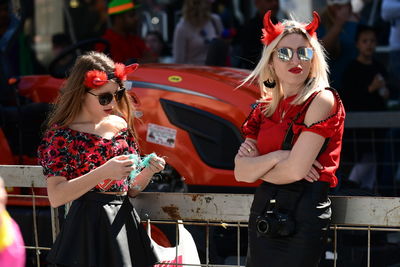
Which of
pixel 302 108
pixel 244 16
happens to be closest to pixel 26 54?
Answer: pixel 244 16

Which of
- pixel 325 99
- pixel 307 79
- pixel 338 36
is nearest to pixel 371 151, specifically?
pixel 338 36

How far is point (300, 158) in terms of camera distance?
3.14m

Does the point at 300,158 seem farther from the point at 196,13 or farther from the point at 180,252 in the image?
the point at 196,13

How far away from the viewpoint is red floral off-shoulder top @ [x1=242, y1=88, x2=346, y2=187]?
3175 mm

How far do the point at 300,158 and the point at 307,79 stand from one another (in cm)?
40

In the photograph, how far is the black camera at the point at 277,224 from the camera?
3.12m

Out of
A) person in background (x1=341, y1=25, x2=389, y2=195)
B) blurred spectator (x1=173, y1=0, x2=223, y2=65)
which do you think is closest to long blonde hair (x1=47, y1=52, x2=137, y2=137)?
blurred spectator (x1=173, y1=0, x2=223, y2=65)

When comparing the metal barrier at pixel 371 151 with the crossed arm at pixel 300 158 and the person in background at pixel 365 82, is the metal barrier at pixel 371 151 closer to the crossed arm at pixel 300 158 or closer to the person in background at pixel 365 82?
the person in background at pixel 365 82

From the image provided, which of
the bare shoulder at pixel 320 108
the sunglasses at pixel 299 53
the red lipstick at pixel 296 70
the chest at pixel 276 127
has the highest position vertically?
the sunglasses at pixel 299 53

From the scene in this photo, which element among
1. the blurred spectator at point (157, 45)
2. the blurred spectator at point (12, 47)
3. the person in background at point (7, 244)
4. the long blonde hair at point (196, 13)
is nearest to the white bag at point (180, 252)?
the person in background at point (7, 244)

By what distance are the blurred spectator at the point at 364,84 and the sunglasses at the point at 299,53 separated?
4.43m

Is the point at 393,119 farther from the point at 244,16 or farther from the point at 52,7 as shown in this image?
the point at 52,7

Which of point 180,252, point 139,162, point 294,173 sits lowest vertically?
point 180,252

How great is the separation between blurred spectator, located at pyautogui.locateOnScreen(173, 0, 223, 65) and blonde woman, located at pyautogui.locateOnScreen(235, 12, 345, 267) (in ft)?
14.2
